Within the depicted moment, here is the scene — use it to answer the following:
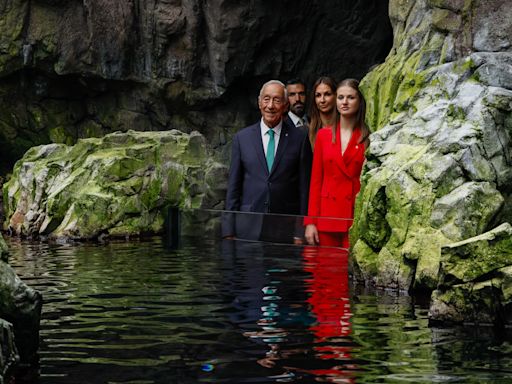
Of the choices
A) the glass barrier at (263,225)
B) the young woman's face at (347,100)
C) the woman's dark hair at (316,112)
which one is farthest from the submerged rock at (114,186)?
the young woman's face at (347,100)

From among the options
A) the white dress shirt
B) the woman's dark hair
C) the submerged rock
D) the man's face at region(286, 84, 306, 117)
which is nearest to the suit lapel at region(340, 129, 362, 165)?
the woman's dark hair

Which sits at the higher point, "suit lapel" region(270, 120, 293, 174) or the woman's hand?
"suit lapel" region(270, 120, 293, 174)

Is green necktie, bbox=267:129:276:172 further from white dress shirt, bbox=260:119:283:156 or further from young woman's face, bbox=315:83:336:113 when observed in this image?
young woman's face, bbox=315:83:336:113

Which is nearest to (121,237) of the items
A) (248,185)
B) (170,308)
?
(248,185)

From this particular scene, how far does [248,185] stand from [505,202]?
289 cm

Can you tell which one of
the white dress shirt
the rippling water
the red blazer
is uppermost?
the white dress shirt

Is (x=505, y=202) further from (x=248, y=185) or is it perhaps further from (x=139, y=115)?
(x=139, y=115)

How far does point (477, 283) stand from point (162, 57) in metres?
17.6

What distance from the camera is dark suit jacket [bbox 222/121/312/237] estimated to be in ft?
35.2

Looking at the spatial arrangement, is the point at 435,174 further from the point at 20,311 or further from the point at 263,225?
the point at 20,311

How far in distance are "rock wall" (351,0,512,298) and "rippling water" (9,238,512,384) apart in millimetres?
440

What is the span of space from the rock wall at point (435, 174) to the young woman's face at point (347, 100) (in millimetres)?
355

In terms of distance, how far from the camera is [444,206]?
8461 mm

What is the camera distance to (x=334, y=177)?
10.1 metres
